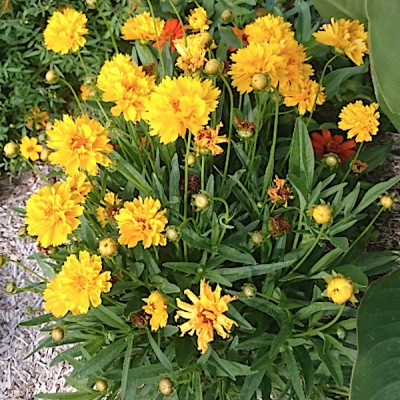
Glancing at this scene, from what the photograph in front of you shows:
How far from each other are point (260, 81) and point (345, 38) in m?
0.24

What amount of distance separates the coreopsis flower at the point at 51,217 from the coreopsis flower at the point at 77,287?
5 centimetres

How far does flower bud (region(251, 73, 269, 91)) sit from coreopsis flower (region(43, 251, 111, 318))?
1.16 feet

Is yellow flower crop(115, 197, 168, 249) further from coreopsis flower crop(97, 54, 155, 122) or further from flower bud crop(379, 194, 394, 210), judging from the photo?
flower bud crop(379, 194, 394, 210)

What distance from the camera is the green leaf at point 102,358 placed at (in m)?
1.00

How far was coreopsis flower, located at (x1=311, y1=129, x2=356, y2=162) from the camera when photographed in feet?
4.37

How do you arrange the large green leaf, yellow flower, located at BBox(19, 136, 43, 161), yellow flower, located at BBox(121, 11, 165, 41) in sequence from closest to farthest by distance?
the large green leaf
yellow flower, located at BBox(121, 11, 165, 41)
yellow flower, located at BBox(19, 136, 43, 161)

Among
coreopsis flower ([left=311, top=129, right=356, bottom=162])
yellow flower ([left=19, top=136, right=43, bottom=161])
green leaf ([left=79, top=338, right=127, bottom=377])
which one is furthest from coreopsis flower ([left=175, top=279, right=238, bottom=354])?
yellow flower ([left=19, top=136, right=43, bottom=161])

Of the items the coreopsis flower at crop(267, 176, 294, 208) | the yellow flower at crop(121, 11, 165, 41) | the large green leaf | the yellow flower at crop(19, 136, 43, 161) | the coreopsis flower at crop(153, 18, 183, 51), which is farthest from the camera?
the yellow flower at crop(19, 136, 43, 161)

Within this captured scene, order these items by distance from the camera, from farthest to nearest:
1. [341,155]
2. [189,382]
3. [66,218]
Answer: [341,155], [189,382], [66,218]

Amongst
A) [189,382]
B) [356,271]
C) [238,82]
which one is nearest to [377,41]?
[238,82]

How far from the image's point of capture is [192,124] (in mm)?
872

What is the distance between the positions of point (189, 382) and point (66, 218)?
0.39 m

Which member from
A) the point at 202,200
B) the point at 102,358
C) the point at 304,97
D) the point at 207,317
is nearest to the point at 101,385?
the point at 102,358

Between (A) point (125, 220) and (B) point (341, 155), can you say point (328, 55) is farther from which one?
(A) point (125, 220)
